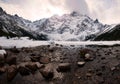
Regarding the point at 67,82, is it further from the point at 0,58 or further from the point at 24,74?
the point at 0,58

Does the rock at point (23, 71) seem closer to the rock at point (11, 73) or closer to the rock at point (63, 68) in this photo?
the rock at point (11, 73)

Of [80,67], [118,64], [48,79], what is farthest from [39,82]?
[118,64]

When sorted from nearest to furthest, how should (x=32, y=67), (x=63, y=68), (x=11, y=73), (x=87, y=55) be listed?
(x=11, y=73) < (x=32, y=67) < (x=63, y=68) < (x=87, y=55)

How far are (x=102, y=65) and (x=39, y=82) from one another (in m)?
6.15

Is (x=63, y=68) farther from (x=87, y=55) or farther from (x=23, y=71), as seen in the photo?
(x=87, y=55)

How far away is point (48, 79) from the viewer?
15.5 meters

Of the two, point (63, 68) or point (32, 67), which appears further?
point (63, 68)

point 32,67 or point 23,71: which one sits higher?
point 32,67

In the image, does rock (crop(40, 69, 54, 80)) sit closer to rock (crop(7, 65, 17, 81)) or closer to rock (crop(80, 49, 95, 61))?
rock (crop(7, 65, 17, 81))

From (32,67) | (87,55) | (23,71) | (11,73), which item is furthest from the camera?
(87,55)

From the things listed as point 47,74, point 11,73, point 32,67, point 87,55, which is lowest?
point 47,74

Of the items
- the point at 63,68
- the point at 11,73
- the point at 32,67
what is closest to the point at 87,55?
the point at 63,68

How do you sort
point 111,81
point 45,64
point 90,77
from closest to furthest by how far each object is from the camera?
point 111,81 → point 90,77 → point 45,64

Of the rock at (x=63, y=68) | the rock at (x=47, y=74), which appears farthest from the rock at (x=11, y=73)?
the rock at (x=63, y=68)
